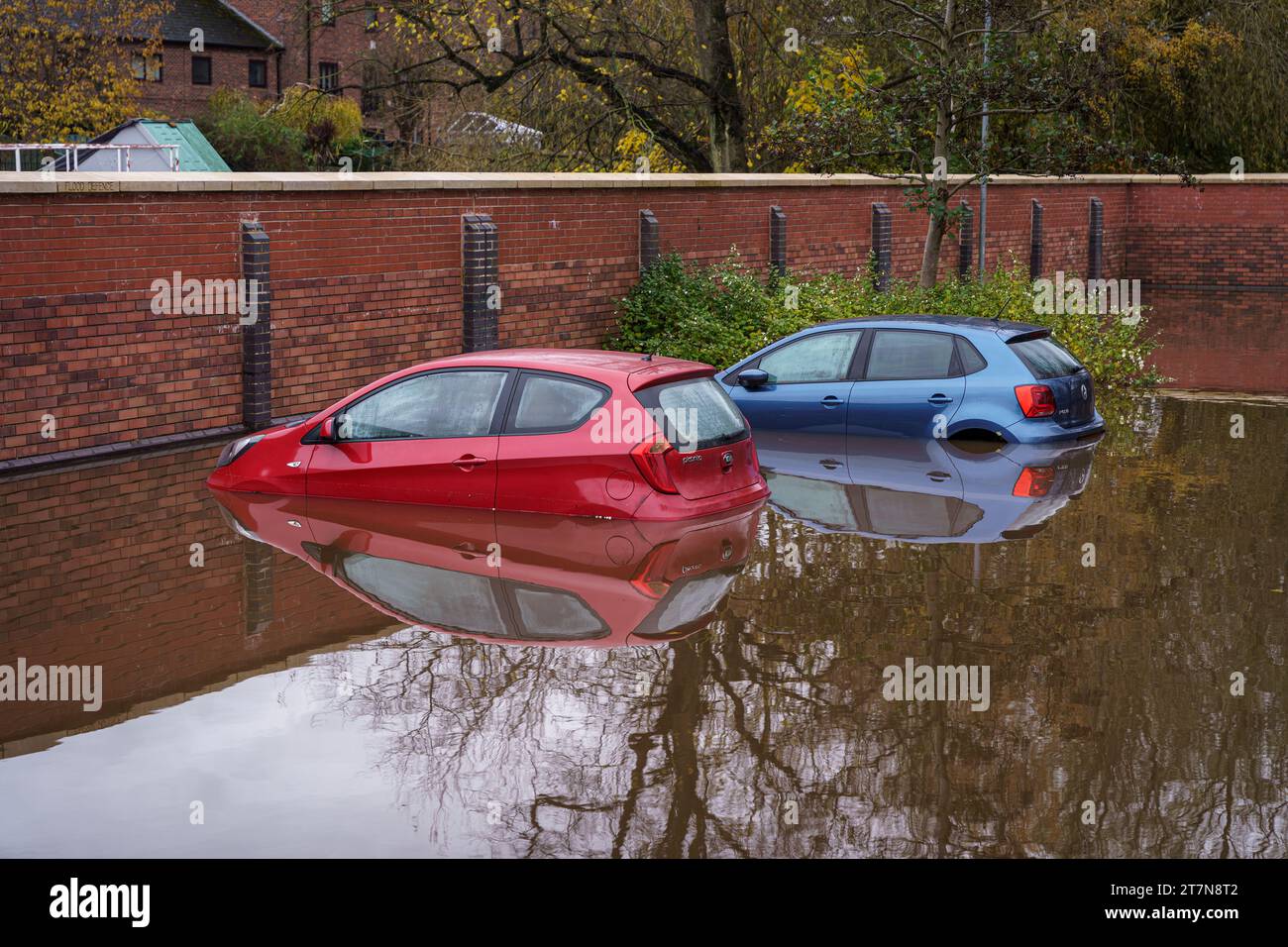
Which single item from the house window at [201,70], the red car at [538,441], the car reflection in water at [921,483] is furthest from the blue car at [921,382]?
the house window at [201,70]

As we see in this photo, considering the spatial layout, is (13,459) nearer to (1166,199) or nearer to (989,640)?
(989,640)

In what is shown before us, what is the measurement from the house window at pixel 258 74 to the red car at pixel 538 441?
65.1 m

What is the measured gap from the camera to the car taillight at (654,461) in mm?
11367

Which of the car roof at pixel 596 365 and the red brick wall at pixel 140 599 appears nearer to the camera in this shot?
the red brick wall at pixel 140 599

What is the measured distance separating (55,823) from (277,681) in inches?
84.1

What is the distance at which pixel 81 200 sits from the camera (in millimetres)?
14922

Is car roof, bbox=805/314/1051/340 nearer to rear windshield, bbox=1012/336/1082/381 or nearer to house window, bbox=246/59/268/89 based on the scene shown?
rear windshield, bbox=1012/336/1082/381

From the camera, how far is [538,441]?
38.3 feet

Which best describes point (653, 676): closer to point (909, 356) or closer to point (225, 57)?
point (909, 356)

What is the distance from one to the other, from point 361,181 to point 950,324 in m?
6.77

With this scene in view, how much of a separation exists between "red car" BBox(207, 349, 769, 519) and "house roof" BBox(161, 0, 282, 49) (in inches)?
2449

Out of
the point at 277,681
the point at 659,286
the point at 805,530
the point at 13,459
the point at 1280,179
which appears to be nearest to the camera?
the point at 277,681

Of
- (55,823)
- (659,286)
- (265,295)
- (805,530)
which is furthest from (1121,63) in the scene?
(55,823)

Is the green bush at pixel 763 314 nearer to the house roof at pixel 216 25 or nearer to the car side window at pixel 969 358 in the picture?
the car side window at pixel 969 358
